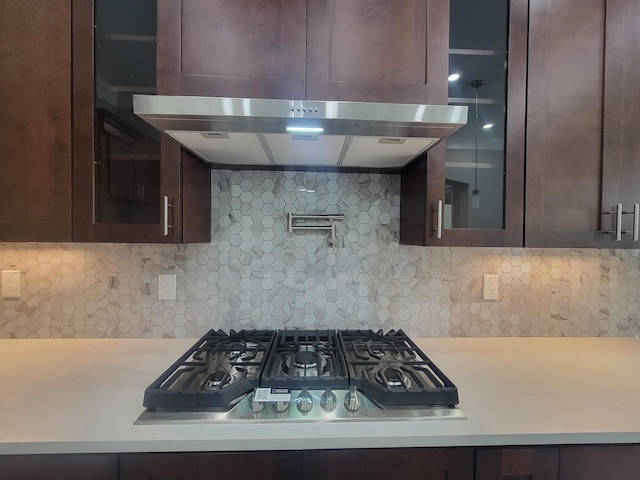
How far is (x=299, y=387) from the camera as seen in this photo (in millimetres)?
957

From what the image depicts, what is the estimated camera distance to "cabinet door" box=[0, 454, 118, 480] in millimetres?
789

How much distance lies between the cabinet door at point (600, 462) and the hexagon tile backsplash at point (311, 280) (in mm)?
668

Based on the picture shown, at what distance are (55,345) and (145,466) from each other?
88 centimetres

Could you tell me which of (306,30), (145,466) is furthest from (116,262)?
(306,30)

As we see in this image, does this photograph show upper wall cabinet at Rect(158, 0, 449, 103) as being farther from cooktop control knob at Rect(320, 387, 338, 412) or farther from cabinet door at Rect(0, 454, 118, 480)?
cabinet door at Rect(0, 454, 118, 480)

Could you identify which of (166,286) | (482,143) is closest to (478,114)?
(482,143)

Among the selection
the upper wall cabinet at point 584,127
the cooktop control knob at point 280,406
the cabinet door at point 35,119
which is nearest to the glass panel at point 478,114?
the upper wall cabinet at point 584,127

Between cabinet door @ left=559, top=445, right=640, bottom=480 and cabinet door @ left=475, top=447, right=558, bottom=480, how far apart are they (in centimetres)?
3

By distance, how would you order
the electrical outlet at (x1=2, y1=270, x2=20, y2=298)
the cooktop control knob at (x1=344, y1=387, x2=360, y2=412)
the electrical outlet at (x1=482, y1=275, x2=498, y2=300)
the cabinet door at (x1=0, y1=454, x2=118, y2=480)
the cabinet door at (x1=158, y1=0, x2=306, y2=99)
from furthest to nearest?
the electrical outlet at (x1=482, y1=275, x2=498, y2=300) < the electrical outlet at (x1=2, y1=270, x2=20, y2=298) < the cabinet door at (x1=158, y1=0, x2=306, y2=99) < the cooktop control knob at (x1=344, y1=387, x2=360, y2=412) < the cabinet door at (x1=0, y1=454, x2=118, y2=480)

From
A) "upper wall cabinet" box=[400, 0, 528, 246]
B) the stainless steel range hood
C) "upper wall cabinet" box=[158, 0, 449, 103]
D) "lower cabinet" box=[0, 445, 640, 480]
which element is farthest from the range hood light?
"lower cabinet" box=[0, 445, 640, 480]

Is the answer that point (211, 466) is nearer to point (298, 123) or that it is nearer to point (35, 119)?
point (298, 123)

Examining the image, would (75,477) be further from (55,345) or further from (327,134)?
(327,134)

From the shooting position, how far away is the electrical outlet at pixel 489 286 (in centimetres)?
149

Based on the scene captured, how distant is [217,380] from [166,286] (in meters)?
0.62
